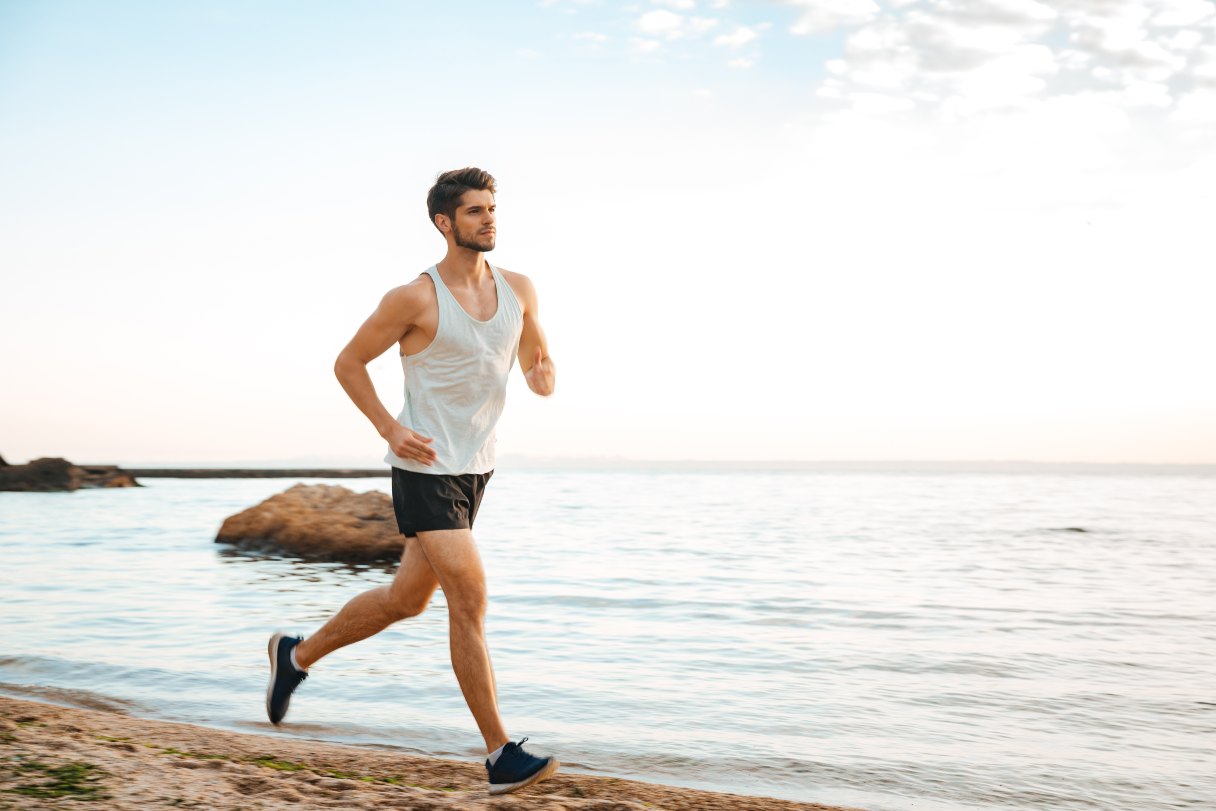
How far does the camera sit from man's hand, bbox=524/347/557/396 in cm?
427

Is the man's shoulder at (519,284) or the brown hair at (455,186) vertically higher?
the brown hair at (455,186)

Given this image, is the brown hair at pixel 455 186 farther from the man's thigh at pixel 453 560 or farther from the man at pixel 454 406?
the man's thigh at pixel 453 560

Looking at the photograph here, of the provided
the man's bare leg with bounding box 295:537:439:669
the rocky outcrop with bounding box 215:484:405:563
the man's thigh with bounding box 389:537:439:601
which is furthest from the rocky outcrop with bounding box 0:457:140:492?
the man's thigh with bounding box 389:537:439:601

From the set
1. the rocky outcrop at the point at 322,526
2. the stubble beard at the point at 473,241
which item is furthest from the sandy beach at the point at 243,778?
the rocky outcrop at the point at 322,526

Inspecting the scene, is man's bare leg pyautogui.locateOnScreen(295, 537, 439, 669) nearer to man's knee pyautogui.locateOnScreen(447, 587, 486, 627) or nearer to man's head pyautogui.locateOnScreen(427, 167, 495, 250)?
man's knee pyautogui.locateOnScreen(447, 587, 486, 627)

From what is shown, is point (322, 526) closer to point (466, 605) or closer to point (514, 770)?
point (466, 605)

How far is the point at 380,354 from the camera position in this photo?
4.01m

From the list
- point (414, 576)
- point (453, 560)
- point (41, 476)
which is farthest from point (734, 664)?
point (41, 476)

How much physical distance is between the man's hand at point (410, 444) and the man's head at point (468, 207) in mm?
748

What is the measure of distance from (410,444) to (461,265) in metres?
0.73

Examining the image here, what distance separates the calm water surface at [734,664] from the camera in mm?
5309

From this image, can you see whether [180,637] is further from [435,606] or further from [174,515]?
[174,515]

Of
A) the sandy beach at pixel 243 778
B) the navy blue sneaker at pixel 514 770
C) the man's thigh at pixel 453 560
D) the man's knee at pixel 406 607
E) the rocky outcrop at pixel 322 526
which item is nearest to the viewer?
the sandy beach at pixel 243 778

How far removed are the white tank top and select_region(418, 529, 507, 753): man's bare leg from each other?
282 millimetres
